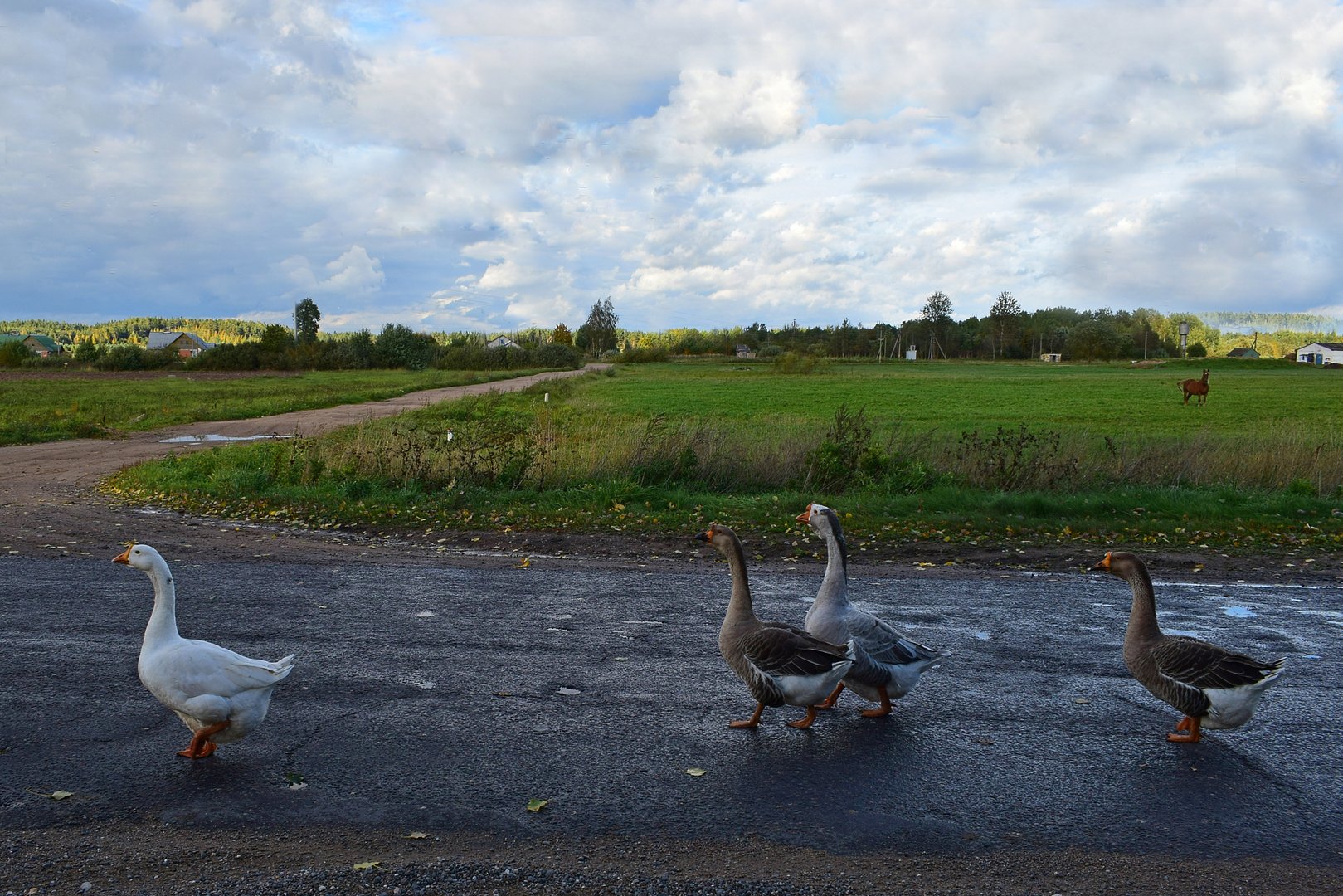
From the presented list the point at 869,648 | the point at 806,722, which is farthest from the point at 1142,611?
the point at 806,722

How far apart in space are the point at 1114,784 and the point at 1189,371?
108807 millimetres

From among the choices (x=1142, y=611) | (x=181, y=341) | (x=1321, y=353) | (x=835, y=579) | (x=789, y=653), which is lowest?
(x=789, y=653)

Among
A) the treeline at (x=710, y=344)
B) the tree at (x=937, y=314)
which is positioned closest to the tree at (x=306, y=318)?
the treeline at (x=710, y=344)

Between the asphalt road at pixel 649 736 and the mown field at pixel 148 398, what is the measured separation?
2607cm

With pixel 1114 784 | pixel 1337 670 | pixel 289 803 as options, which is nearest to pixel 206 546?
pixel 289 803

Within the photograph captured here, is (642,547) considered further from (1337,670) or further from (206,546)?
(1337,670)

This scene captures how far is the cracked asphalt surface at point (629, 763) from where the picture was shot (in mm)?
4340

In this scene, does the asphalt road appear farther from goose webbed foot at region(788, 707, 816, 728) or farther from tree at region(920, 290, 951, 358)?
tree at region(920, 290, 951, 358)

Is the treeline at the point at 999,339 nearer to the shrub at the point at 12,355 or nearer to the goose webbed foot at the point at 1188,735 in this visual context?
the shrub at the point at 12,355

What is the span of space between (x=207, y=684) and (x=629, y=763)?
2.45 meters

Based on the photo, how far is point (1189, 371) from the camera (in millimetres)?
99688

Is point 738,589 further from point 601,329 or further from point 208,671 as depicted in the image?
point 601,329

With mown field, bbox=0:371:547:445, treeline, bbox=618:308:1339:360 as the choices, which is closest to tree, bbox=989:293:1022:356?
treeline, bbox=618:308:1339:360

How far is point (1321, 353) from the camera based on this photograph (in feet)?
564
